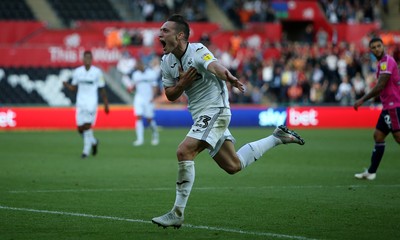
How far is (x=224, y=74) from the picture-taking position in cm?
909

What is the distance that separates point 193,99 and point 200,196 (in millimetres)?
3115

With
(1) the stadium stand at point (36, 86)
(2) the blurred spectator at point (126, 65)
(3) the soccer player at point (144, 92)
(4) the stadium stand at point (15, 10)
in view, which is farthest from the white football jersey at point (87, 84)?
(4) the stadium stand at point (15, 10)

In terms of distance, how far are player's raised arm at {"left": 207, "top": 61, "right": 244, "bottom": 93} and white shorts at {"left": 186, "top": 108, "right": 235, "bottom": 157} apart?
2.24 feet

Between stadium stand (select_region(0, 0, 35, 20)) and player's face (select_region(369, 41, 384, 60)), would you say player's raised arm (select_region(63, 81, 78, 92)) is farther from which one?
stadium stand (select_region(0, 0, 35, 20))

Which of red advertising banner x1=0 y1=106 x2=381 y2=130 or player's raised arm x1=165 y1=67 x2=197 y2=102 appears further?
red advertising banner x1=0 y1=106 x2=381 y2=130

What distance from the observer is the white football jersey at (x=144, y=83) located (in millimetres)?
25875

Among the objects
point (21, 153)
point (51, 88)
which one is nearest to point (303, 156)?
point (21, 153)

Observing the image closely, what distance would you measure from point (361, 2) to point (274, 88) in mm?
13074

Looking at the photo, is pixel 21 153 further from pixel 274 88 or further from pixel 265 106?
pixel 274 88

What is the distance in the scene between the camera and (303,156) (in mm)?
20875

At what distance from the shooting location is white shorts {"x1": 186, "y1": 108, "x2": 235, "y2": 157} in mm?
9664

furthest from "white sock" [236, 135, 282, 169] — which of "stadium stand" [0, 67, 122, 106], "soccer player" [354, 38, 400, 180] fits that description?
"stadium stand" [0, 67, 122, 106]

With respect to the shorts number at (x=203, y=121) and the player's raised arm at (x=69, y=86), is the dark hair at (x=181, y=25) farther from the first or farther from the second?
the player's raised arm at (x=69, y=86)

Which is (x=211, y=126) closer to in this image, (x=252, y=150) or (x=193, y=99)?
(x=193, y=99)
